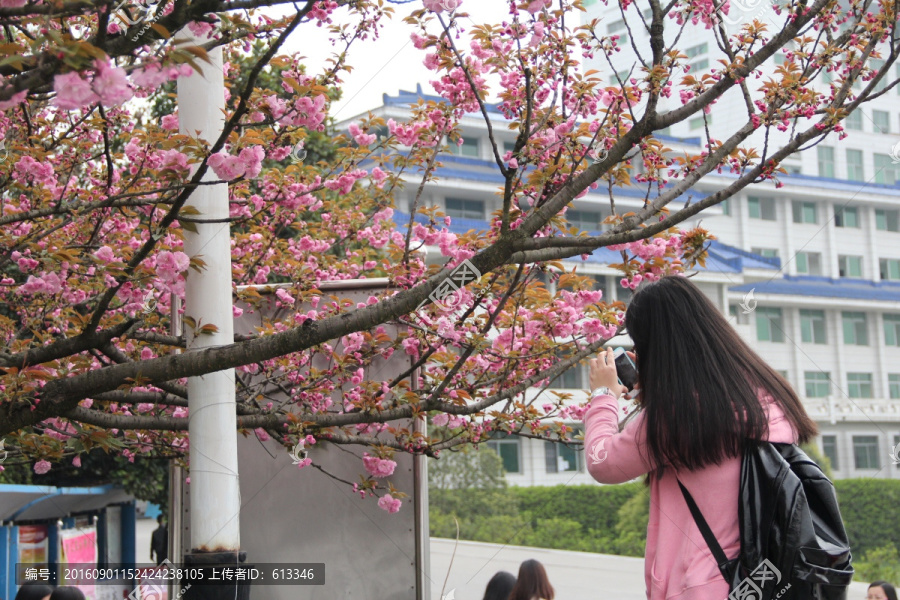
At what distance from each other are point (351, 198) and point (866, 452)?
2714cm

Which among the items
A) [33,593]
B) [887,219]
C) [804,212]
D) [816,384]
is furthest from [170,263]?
[887,219]

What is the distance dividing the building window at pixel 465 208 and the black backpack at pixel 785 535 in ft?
83.8

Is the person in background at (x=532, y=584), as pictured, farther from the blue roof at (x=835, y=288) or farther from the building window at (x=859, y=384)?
the building window at (x=859, y=384)

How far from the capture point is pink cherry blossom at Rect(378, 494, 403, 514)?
448 cm

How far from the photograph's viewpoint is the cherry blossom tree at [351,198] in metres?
Result: 2.85

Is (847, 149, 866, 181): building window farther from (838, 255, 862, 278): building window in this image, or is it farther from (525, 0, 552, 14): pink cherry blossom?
(525, 0, 552, 14): pink cherry blossom

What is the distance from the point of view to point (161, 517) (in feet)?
40.4

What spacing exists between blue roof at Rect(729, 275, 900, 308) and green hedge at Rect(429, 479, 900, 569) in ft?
20.0

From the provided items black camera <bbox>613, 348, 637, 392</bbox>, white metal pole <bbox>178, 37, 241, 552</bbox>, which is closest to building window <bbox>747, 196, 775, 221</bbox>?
white metal pole <bbox>178, 37, 241, 552</bbox>

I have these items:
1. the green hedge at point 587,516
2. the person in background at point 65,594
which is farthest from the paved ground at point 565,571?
the person in background at point 65,594

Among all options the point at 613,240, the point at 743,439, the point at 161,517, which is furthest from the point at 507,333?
the point at 161,517

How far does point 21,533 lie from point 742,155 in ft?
22.6

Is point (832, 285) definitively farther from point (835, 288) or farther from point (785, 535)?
point (785, 535)

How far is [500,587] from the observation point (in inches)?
170
